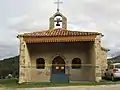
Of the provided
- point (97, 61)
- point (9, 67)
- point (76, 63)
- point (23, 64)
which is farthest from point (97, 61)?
point (9, 67)

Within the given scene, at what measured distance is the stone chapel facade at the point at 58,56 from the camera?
28.5 meters

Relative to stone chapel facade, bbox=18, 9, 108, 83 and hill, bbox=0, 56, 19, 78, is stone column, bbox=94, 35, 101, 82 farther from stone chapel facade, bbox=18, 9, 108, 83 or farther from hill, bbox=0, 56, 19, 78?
hill, bbox=0, 56, 19, 78

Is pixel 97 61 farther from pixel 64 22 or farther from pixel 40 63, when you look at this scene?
pixel 64 22

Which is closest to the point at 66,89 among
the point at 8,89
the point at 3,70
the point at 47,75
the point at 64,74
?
the point at 8,89

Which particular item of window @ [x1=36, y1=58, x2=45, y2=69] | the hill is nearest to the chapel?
window @ [x1=36, y1=58, x2=45, y2=69]

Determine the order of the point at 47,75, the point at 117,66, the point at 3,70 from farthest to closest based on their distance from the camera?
the point at 3,70 < the point at 47,75 < the point at 117,66

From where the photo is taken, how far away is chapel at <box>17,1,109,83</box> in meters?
28.5

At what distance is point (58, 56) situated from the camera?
31.1 meters

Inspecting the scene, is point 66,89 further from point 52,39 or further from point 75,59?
point 75,59

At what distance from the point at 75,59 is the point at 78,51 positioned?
0.89 metres

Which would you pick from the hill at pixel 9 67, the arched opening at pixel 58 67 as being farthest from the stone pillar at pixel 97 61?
the hill at pixel 9 67

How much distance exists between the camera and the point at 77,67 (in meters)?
30.8

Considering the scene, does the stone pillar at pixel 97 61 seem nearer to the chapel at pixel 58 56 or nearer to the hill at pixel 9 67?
the chapel at pixel 58 56

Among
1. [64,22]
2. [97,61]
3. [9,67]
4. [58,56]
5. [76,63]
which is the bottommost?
[9,67]
